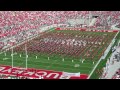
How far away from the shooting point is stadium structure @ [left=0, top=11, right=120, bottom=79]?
7.05m

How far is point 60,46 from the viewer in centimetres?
950

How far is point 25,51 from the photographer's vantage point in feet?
29.5

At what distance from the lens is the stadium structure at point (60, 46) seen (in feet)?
23.1

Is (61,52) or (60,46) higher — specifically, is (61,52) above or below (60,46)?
below

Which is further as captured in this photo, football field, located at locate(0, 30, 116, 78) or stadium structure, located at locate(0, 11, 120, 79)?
football field, located at locate(0, 30, 116, 78)

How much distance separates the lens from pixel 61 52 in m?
8.77

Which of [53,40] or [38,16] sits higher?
[38,16]

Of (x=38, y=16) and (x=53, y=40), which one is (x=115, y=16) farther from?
(x=53, y=40)

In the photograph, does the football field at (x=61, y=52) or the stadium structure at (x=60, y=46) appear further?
the football field at (x=61, y=52)

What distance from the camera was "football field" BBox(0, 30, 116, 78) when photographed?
24.8 ft

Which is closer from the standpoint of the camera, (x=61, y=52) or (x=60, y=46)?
(x=61, y=52)

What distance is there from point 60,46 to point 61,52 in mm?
743
